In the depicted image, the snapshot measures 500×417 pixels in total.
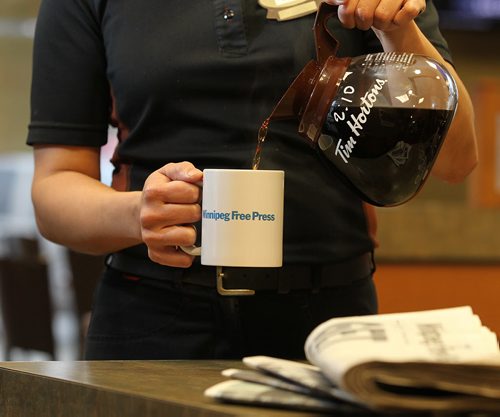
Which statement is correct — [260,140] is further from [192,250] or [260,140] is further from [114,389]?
[114,389]

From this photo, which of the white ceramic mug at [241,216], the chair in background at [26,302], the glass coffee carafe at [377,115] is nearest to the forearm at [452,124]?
the glass coffee carafe at [377,115]

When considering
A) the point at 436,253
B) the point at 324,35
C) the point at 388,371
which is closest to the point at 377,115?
the point at 324,35

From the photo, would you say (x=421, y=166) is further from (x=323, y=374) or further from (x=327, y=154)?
(x=323, y=374)

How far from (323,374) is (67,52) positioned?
2.37ft

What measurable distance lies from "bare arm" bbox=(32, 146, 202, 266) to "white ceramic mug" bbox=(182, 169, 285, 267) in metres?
0.04

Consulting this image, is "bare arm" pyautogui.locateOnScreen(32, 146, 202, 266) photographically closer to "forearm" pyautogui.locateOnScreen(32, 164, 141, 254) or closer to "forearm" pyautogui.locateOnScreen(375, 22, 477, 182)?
"forearm" pyautogui.locateOnScreen(32, 164, 141, 254)

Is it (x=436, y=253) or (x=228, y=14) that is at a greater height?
(x=228, y=14)

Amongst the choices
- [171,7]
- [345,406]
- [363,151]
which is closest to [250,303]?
[363,151]

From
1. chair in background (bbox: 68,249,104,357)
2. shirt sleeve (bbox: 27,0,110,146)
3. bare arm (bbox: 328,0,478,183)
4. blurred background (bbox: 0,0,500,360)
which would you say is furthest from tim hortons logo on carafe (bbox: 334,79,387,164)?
chair in background (bbox: 68,249,104,357)

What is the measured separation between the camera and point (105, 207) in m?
1.32

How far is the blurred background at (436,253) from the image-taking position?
3.00m

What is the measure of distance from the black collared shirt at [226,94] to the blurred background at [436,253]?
5.22 feet

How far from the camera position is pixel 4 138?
6484 millimetres

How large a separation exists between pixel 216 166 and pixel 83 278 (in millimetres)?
2804
